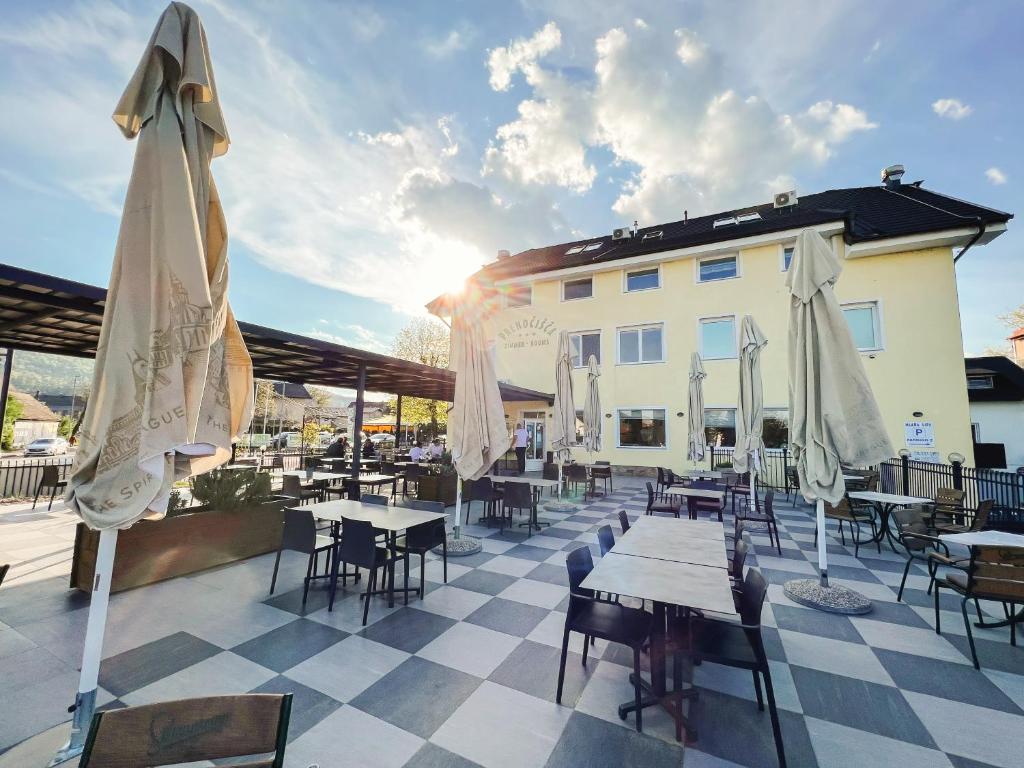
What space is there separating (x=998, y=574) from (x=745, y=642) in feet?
8.35

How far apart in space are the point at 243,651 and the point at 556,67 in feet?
39.7

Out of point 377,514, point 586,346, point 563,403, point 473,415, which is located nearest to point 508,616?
point 377,514

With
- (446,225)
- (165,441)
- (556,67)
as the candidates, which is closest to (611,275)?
(446,225)

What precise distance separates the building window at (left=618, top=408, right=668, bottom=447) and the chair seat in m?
13.2

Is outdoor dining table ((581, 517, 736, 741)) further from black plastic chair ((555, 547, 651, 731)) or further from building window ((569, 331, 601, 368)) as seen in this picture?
building window ((569, 331, 601, 368))

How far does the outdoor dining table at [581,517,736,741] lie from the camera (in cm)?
233

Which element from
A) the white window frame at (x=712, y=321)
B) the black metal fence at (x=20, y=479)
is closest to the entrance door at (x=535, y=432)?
the white window frame at (x=712, y=321)

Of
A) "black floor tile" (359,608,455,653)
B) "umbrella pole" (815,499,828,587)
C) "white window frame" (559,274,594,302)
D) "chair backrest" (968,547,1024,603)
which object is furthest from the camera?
"white window frame" (559,274,594,302)

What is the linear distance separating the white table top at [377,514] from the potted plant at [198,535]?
1.30 m

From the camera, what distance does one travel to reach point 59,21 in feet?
14.9

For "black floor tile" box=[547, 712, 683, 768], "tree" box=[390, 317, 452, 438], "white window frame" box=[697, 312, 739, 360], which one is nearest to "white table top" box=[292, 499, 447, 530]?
"black floor tile" box=[547, 712, 683, 768]

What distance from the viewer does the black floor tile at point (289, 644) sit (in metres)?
3.05

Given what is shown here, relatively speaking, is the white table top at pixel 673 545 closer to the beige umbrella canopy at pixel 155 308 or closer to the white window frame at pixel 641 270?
the beige umbrella canopy at pixel 155 308

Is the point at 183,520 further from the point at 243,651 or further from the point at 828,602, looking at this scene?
the point at 828,602
